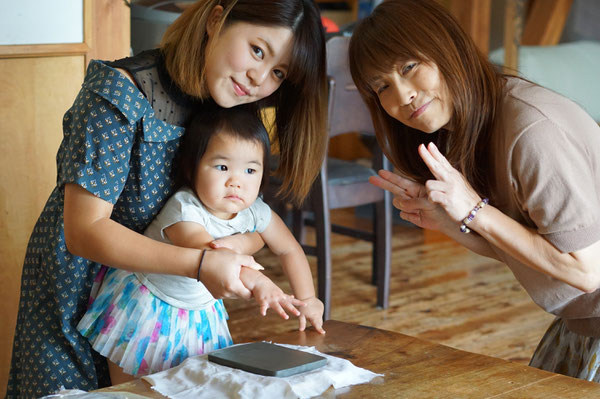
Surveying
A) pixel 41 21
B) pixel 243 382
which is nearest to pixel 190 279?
pixel 243 382

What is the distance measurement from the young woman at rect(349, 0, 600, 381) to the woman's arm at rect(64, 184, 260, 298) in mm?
396

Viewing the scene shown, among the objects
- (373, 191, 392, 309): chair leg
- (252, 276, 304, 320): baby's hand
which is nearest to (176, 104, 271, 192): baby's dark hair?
(252, 276, 304, 320): baby's hand

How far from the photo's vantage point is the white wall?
6.42 ft

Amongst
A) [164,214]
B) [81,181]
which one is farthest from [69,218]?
[164,214]

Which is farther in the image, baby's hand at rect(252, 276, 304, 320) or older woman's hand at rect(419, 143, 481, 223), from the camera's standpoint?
older woman's hand at rect(419, 143, 481, 223)

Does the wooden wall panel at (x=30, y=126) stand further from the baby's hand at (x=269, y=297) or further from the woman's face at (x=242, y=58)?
the baby's hand at (x=269, y=297)

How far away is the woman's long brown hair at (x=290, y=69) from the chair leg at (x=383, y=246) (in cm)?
144

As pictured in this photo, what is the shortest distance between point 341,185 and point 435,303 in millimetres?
708

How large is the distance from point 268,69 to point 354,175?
1487 mm

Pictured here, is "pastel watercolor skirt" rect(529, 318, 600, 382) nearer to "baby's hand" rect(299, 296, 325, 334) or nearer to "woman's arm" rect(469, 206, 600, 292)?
"woman's arm" rect(469, 206, 600, 292)

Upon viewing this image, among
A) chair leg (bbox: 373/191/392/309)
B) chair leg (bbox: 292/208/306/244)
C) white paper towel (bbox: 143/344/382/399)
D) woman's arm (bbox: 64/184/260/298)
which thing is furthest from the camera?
chair leg (bbox: 292/208/306/244)

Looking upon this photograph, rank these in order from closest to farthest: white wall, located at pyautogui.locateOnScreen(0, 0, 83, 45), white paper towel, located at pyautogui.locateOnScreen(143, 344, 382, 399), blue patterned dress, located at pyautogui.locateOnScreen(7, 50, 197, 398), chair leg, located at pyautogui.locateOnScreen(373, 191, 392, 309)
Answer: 1. white paper towel, located at pyautogui.locateOnScreen(143, 344, 382, 399)
2. blue patterned dress, located at pyautogui.locateOnScreen(7, 50, 197, 398)
3. white wall, located at pyautogui.locateOnScreen(0, 0, 83, 45)
4. chair leg, located at pyautogui.locateOnScreen(373, 191, 392, 309)

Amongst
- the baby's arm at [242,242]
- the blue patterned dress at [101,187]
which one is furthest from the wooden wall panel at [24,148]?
the baby's arm at [242,242]

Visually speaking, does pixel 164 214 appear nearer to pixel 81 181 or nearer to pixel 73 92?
pixel 81 181
